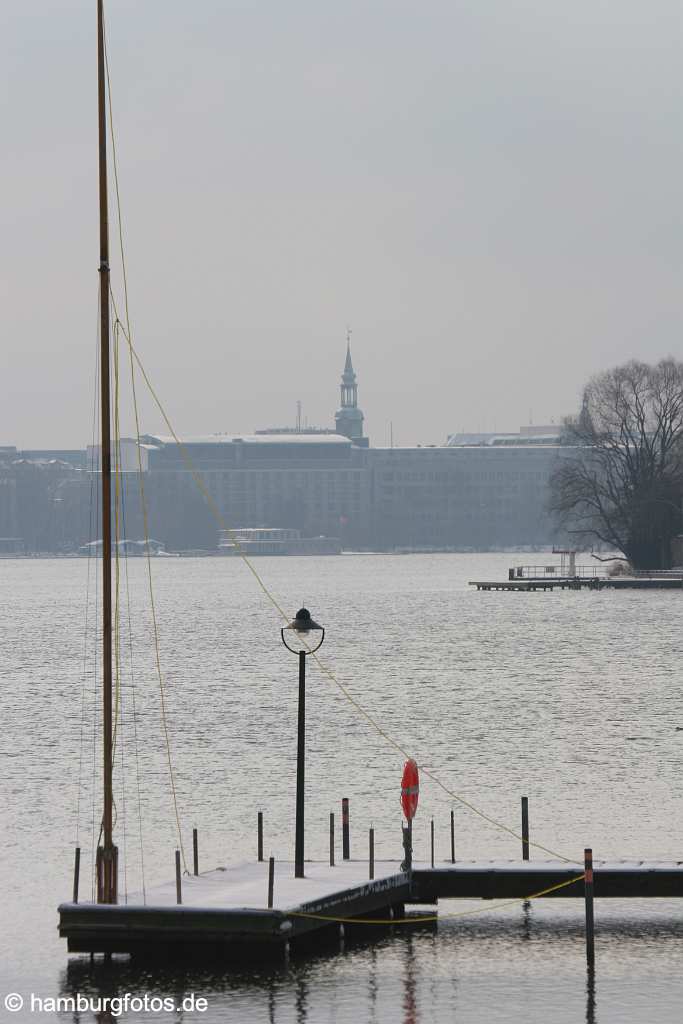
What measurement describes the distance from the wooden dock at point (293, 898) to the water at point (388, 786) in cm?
46

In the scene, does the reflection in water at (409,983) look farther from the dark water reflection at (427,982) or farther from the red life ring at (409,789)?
the red life ring at (409,789)

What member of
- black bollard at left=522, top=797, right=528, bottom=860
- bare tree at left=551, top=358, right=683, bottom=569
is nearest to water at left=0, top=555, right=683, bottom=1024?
black bollard at left=522, top=797, right=528, bottom=860

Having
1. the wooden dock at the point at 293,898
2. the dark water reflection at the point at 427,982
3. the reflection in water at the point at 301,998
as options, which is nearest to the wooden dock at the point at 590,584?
the wooden dock at the point at 293,898

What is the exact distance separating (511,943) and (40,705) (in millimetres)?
44364

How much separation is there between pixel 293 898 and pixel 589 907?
3976 mm

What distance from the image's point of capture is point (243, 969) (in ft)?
89.1

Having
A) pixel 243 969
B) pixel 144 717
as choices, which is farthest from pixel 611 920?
pixel 144 717

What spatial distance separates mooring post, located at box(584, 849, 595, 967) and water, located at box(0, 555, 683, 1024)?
226mm

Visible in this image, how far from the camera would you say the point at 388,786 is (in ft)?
154

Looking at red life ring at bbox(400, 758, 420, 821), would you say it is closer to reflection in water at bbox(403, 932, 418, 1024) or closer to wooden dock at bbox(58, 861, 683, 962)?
wooden dock at bbox(58, 861, 683, 962)

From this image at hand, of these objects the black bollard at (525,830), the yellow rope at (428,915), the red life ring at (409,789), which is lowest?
the yellow rope at (428,915)

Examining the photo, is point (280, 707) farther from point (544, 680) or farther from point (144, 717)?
point (544, 680)

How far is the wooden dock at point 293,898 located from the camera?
1061 inches

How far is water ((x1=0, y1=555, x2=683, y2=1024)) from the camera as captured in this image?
26969mm
